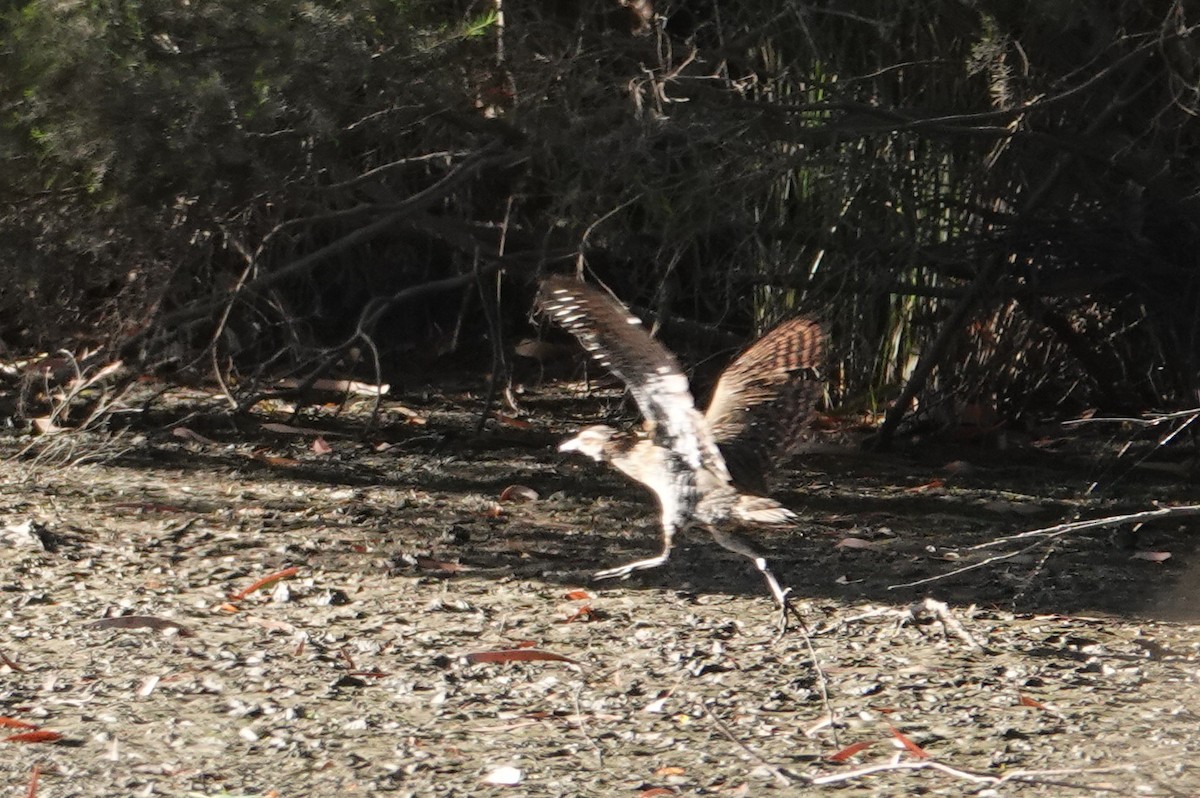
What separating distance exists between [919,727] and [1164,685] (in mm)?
779

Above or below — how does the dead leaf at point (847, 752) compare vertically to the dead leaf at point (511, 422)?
above

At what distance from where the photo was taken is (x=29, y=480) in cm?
674

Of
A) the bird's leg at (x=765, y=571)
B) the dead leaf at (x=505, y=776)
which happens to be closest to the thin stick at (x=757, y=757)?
the dead leaf at (x=505, y=776)

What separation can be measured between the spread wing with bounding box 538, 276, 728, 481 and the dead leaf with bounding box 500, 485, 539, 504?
5.62 feet

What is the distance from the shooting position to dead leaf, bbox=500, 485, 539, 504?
6762 mm

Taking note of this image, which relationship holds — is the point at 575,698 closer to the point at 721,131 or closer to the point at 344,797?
the point at 344,797

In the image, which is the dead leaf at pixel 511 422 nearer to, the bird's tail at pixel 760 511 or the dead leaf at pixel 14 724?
the bird's tail at pixel 760 511

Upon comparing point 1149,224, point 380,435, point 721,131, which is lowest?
point 380,435

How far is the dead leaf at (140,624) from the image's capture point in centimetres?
495

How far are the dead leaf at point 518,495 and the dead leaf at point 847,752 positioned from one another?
9.58 ft

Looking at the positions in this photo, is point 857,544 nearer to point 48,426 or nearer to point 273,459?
point 273,459

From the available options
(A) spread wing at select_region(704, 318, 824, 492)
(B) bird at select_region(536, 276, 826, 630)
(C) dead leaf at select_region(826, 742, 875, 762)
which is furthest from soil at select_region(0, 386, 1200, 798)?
(A) spread wing at select_region(704, 318, 824, 492)

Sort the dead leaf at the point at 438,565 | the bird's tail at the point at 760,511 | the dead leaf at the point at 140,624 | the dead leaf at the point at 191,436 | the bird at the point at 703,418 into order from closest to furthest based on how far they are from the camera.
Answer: the bird's tail at the point at 760,511, the dead leaf at the point at 140,624, the bird at the point at 703,418, the dead leaf at the point at 438,565, the dead leaf at the point at 191,436

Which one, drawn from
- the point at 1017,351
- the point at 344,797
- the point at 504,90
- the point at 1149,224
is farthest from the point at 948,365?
the point at 344,797
